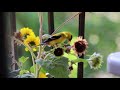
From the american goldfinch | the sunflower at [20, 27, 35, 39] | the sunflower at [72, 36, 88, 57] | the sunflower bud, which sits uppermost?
the sunflower at [20, 27, 35, 39]

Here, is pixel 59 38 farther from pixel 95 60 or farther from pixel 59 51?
pixel 95 60

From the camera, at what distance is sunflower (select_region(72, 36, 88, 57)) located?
1254 millimetres

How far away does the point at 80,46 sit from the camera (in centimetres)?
126

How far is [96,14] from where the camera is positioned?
1.26 metres

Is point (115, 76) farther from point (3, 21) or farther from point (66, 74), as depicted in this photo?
point (3, 21)

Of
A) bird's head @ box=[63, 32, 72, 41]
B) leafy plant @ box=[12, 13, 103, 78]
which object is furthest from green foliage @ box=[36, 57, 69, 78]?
bird's head @ box=[63, 32, 72, 41]

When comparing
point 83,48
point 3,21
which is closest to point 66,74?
point 83,48

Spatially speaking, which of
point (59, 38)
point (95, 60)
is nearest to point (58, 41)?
point (59, 38)

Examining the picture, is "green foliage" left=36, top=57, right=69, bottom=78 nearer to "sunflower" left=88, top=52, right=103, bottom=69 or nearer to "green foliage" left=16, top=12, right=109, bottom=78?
"green foliage" left=16, top=12, right=109, bottom=78

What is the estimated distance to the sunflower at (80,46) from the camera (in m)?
1.25

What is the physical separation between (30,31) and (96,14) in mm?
369

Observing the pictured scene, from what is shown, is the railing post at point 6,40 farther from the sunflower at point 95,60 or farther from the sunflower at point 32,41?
the sunflower at point 95,60
